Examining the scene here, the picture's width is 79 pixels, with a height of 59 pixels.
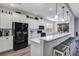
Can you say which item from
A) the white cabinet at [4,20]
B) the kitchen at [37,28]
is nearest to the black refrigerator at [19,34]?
the kitchen at [37,28]

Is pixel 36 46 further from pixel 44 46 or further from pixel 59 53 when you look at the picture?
pixel 59 53

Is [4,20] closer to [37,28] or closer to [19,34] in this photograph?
[19,34]

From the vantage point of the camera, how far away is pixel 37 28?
16.6 feet

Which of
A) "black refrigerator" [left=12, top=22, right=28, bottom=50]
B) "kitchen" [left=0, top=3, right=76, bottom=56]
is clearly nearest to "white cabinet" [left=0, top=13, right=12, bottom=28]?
"kitchen" [left=0, top=3, right=76, bottom=56]

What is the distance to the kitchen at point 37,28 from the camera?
2178mm

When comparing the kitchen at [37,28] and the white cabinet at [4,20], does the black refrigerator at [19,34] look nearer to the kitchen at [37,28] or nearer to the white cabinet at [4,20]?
the kitchen at [37,28]

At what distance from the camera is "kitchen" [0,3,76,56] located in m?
2.18

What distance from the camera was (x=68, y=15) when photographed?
132 inches

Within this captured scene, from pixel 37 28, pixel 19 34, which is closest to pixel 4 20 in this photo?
pixel 19 34

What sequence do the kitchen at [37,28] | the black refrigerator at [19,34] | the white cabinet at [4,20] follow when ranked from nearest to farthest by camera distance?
1. the kitchen at [37,28]
2. the white cabinet at [4,20]
3. the black refrigerator at [19,34]

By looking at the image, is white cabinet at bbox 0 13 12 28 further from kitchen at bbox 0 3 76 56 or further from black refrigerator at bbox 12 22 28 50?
black refrigerator at bbox 12 22 28 50

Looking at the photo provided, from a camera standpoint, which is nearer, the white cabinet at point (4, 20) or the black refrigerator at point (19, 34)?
the white cabinet at point (4, 20)

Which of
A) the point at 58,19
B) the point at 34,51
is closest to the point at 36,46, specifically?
the point at 34,51

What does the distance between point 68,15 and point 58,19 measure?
2.03 ft
